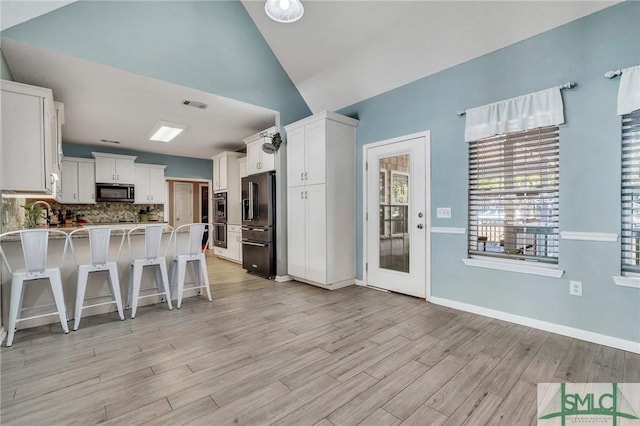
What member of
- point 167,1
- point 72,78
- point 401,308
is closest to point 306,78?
point 167,1

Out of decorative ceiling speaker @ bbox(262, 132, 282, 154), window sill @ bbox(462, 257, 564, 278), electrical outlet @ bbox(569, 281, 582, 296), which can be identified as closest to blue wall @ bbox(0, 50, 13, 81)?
decorative ceiling speaker @ bbox(262, 132, 282, 154)

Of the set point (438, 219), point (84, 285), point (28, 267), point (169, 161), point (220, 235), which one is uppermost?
point (169, 161)

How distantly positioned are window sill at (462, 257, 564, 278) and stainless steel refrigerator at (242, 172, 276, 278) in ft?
9.14

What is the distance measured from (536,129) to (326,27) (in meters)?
2.53

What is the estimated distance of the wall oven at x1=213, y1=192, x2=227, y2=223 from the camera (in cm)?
661

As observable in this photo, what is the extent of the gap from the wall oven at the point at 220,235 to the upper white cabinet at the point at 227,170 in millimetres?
834

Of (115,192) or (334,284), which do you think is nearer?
(334,284)

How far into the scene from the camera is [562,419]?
1.54 metres

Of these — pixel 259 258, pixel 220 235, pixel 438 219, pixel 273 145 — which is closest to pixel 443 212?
pixel 438 219

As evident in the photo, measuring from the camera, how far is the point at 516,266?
2.81 meters

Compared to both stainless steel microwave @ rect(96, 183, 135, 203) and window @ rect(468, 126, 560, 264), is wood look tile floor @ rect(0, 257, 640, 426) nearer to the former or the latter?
window @ rect(468, 126, 560, 264)

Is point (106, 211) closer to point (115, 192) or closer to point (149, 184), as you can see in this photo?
point (115, 192)

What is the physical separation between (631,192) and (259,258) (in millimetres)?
4394

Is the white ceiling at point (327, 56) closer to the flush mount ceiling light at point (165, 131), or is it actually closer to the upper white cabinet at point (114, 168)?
the flush mount ceiling light at point (165, 131)
